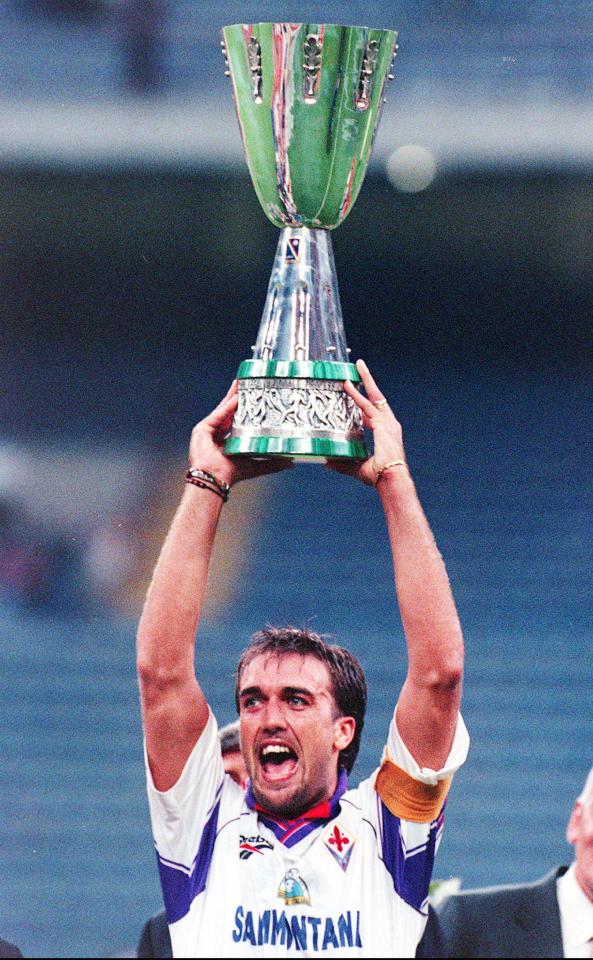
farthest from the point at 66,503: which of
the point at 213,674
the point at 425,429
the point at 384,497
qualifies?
the point at 384,497

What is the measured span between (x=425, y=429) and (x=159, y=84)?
129cm

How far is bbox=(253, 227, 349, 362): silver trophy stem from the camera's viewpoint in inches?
154

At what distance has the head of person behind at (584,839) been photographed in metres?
4.04

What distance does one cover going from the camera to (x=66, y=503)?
5.65 meters

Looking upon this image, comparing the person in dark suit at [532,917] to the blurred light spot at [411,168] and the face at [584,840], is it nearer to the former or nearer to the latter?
the face at [584,840]

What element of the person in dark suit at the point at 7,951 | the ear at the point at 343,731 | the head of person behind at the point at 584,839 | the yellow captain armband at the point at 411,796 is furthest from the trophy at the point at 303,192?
the person in dark suit at the point at 7,951

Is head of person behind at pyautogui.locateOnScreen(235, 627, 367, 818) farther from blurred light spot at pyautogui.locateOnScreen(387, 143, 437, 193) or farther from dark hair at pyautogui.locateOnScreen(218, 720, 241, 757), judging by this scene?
blurred light spot at pyautogui.locateOnScreen(387, 143, 437, 193)

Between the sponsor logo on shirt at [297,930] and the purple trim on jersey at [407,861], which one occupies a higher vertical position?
the purple trim on jersey at [407,861]

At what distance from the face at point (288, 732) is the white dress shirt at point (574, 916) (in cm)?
63

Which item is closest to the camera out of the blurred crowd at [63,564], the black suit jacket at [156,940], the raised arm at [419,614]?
the raised arm at [419,614]

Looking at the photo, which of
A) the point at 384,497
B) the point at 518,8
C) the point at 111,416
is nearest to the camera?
the point at 384,497

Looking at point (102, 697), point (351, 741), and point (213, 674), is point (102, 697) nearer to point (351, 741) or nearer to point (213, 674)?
point (213, 674)

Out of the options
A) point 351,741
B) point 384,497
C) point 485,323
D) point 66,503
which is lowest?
point 351,741

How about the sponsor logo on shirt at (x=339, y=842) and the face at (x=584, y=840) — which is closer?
the sponsor logo on shirt at (x=339, y=842)
